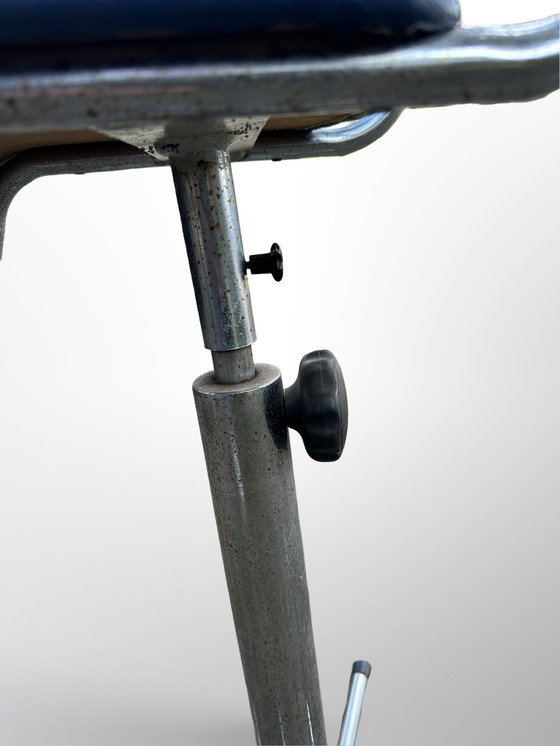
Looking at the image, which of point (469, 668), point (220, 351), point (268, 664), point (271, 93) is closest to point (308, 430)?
point (220, 351)

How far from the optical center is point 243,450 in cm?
78

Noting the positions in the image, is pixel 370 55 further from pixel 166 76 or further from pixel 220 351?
pixel 220 351

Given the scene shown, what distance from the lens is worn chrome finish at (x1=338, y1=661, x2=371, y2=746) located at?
0.81 metres

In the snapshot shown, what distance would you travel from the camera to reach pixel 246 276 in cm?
79

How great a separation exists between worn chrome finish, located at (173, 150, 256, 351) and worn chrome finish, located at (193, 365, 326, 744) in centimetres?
5

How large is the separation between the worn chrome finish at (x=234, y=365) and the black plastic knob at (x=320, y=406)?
1.8 inches

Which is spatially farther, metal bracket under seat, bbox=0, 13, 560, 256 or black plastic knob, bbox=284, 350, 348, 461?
black plastic knob, bbox=284, 350, 348, 461

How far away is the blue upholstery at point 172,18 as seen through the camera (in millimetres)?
470

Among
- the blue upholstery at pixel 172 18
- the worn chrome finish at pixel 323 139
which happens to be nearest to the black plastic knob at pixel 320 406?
the worn chrome finish at pixel 323 139

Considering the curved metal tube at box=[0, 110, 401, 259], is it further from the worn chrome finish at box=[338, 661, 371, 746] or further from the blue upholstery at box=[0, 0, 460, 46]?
the worn chrome finish at box=[338, 661, 371, 746]

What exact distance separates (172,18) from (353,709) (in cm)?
62

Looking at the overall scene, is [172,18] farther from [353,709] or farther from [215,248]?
[353,709]

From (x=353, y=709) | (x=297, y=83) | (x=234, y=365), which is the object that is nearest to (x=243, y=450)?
(x=234, y=365)

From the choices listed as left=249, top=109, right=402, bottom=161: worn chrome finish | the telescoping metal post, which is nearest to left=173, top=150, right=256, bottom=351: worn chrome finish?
the telescoping metal post
